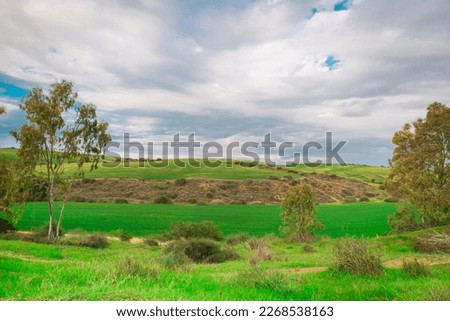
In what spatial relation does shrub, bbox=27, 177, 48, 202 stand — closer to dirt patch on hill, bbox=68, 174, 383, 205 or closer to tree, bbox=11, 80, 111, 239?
tree, bbox=11, 80, 111, 239

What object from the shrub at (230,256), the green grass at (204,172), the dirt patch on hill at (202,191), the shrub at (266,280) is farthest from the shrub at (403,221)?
the green grass at (204,172)

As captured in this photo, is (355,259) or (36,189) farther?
(36,189)

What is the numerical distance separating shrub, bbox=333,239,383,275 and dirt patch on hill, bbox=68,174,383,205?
246ft

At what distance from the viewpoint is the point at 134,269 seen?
1170cm

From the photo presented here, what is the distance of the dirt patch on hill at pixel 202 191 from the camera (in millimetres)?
91938

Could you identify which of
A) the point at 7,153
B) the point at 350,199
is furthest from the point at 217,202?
the point at 7,153

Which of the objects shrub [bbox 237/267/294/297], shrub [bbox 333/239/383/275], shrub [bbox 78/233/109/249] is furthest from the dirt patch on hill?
shrub [bbox 237/267/294/297]

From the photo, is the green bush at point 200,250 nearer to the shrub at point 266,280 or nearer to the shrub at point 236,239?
the shrub at point 236,239

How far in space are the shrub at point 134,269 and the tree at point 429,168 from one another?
2627cm

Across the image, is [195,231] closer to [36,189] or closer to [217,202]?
[36,189]

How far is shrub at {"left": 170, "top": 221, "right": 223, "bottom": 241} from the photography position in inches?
1523

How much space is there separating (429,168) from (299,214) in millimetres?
11108
